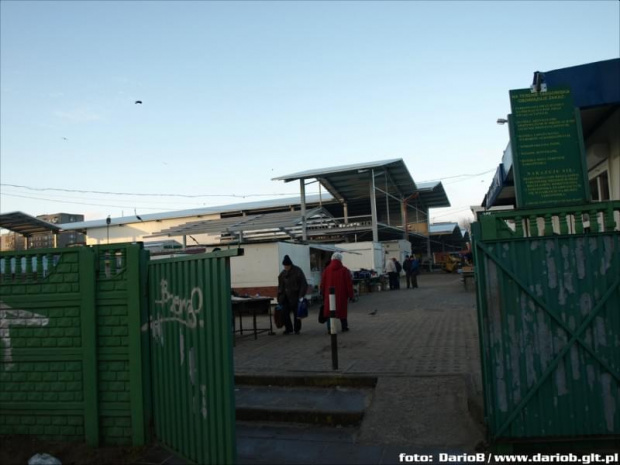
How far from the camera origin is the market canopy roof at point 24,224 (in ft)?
52.2

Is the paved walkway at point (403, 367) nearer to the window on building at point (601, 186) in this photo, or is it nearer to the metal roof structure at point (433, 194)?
the window on building at point (601, 186)

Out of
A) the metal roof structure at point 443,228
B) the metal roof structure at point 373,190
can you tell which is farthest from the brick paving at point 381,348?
the metal roof structure at point 443,228

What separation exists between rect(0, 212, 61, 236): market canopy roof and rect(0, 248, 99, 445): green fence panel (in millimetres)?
12194

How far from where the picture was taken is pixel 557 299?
4215 mm

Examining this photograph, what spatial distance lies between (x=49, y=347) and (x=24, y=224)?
1361 cm

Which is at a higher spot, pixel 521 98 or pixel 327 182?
pixel 327 182

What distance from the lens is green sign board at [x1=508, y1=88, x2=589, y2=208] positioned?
548 centimetres

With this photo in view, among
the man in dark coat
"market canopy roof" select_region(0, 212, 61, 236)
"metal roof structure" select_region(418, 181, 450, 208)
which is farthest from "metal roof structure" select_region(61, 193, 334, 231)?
the man in dark coat

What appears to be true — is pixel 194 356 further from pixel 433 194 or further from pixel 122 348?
pixel 433 194

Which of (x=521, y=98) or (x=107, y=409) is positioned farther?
(x=521, y=98)

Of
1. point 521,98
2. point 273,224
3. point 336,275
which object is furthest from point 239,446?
point 273,224

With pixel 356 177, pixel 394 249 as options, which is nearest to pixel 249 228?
pixel 356 177

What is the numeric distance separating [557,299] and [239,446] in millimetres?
3304

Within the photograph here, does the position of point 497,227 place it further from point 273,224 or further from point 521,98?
point 273,224
